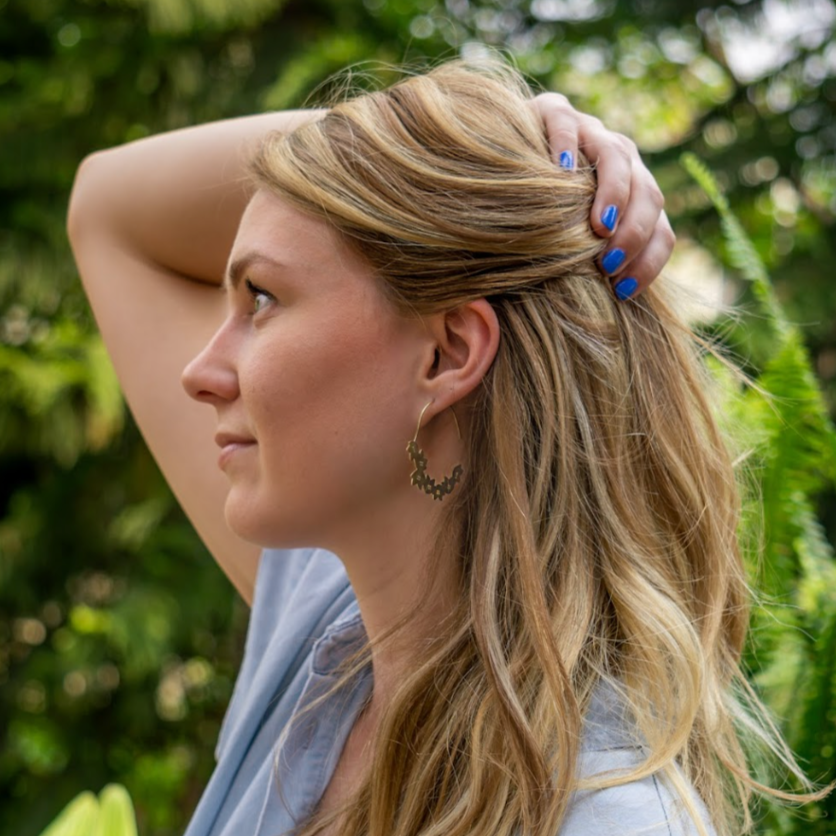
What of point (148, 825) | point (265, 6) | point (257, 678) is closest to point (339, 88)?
point (257, 678)

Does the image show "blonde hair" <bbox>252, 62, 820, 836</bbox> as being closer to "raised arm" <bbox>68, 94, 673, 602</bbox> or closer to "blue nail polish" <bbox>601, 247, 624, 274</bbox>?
"blue nail polish" <bbox>601, 247, 624, 274</bbox>

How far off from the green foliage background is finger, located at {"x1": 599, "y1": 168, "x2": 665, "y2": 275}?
6.84 feet

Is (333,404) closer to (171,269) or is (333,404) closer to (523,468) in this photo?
(523,468)

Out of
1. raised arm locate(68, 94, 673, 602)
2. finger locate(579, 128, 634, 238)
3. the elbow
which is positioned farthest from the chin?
the elbow

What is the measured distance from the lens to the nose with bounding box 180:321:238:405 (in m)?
1.56

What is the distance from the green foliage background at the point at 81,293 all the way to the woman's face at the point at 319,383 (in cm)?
219

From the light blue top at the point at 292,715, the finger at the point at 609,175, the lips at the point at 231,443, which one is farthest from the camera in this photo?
the lips at the point at 231,443

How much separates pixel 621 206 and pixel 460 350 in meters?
0.30

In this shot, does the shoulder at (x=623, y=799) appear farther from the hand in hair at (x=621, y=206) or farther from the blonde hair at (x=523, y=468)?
the hand in hair at (x=621, y=206)

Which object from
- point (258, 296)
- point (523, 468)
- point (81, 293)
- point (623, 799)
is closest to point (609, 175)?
point (523, 468)

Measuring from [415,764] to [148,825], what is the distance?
12.4 ft

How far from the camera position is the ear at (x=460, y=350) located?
1.46 meters

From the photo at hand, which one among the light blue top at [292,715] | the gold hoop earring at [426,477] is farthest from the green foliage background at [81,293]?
the gold hoop earring at [426,477]

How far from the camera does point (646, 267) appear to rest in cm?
150
